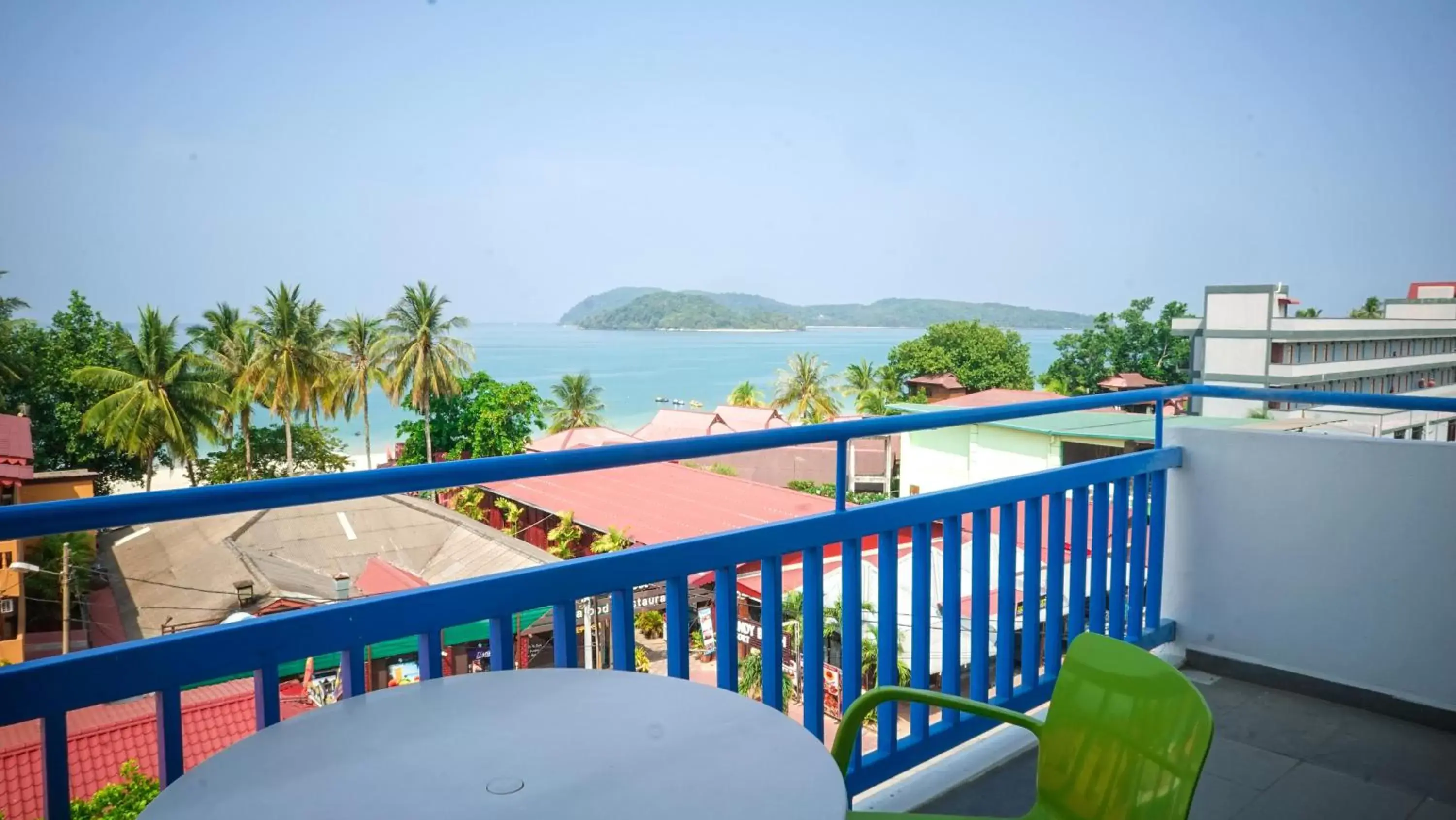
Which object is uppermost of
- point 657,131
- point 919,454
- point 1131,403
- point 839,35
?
point 839,35

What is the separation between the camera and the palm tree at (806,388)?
55.4m

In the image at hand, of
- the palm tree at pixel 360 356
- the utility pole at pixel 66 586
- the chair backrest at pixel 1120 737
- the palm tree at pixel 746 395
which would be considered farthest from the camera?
the palm tree at pixel 746 395

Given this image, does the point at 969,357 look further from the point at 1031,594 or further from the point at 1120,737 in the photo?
the point at 1120,737

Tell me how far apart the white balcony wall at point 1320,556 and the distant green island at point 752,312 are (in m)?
64.7

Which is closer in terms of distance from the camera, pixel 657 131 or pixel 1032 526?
pixel 1032 526

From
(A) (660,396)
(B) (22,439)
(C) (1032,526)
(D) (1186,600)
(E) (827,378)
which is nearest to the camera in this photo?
(C) (1032,526)

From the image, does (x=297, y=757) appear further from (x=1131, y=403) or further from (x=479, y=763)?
(x=1131, y=403)

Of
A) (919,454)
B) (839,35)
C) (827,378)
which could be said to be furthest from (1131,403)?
(839,35)

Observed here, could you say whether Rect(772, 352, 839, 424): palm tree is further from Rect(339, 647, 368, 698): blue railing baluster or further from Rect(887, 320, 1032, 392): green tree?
Rect(339, 647, 368, 698): blue railing baluster

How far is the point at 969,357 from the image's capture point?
61.5 metres

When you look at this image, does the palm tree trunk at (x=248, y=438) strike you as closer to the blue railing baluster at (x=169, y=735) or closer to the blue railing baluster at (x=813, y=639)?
the blue railing baluster at (x=813, y=639)

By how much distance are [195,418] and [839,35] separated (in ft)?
191

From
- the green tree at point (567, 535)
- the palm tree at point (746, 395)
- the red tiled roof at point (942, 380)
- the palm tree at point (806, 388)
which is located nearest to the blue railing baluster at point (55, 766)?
the green tree at point (567, 535)

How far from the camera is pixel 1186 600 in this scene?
9.19 ft
